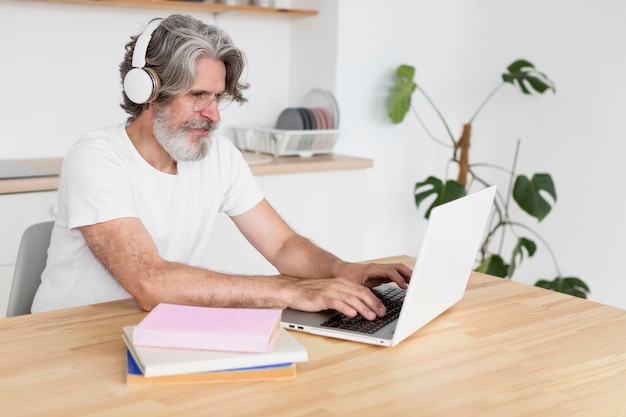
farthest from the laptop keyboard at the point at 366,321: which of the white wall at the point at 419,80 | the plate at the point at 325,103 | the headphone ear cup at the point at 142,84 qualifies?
the white wall at the point at 419,80

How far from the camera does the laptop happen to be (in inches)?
57.1

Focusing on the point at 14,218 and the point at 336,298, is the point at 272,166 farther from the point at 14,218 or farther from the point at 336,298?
the point at 336,298

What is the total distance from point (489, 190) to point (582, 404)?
20.7 inches

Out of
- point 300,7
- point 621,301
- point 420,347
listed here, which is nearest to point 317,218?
point 300,7

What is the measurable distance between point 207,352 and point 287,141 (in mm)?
2275

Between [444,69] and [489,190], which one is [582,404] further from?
[444,69]

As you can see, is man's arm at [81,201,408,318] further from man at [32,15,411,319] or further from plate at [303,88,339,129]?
plate at [303,88,339,129]

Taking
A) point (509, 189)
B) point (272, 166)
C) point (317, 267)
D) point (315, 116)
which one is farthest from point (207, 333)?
point (509, 189)

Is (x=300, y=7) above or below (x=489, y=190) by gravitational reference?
above

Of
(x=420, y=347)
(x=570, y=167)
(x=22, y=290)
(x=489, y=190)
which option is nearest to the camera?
(x=420, y=347)

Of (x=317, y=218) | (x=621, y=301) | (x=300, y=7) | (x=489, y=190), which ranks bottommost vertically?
(x=621, y=301)

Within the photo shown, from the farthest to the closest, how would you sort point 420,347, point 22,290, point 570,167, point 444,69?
point 444,69 → point 570,167 → point 22,290 → point 420,347

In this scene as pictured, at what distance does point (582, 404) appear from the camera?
1.27 meters

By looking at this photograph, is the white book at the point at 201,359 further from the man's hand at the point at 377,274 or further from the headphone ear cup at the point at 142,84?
the headphone ear cup at the point at 142,84
